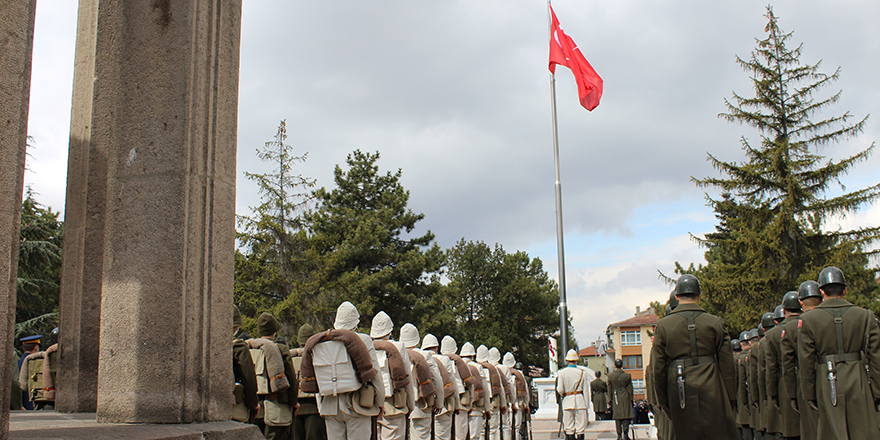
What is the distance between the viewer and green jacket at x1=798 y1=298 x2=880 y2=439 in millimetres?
6781

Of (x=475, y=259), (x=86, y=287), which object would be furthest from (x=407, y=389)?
(x=475, y=259)

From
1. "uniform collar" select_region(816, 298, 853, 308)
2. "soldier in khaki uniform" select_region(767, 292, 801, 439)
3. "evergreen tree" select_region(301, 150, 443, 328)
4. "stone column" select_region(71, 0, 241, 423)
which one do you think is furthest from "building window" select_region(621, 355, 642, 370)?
"stone column" select_region(71, 0, 241, 423)

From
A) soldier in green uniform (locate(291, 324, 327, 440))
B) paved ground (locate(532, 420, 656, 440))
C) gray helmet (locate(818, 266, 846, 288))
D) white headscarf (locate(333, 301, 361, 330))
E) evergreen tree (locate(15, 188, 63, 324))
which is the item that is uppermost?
evergreen tree (locate(15, 188, 63, 324))

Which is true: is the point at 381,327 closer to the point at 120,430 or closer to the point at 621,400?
the point at 120,430

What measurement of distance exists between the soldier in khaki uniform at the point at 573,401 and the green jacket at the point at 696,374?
829 cm

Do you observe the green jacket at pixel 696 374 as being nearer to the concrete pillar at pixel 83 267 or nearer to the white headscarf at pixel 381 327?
the white headscarf at pixel 381 327

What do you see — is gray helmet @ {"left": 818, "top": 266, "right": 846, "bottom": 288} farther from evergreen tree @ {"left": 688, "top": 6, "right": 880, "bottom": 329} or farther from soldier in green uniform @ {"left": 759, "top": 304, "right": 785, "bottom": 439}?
evergreen tree @ {"left": 688, "top": 6, "right": 880, "bottom": 329}

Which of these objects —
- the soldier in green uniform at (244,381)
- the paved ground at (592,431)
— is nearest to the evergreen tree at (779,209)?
the paved ground at (592,431)

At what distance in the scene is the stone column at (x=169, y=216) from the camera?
4.59 meters

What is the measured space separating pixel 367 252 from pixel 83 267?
1352 inches

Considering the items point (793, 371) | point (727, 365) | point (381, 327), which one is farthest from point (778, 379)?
point (381, 327)

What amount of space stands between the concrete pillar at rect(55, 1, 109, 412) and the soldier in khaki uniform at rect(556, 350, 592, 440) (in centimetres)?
1138

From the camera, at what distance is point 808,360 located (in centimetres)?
725

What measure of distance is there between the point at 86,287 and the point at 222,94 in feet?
6.25
